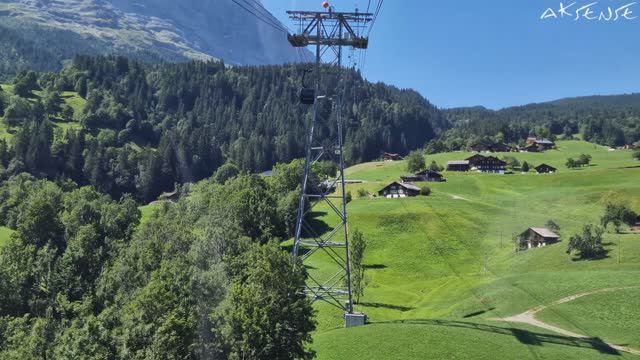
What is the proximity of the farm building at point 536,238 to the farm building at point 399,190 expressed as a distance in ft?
176

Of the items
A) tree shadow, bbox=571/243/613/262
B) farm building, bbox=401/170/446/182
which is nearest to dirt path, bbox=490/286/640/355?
tree shadow, bbox=571/243/613/262

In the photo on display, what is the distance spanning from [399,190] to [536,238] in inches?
2329

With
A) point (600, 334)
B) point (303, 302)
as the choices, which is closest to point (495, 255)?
point (600, 334)

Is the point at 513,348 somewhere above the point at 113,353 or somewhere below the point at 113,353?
above

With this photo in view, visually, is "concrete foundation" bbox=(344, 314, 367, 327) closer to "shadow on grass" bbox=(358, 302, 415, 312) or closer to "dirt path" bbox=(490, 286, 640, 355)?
"dirt path" bbox=(490, 286, 640, 355)

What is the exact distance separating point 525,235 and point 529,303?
148 ft

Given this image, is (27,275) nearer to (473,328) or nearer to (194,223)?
(194,223)

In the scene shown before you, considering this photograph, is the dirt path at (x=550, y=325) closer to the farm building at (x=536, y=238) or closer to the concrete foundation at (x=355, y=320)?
the concrete foundation at (x=355, y=320)

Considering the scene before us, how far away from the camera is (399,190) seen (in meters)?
163

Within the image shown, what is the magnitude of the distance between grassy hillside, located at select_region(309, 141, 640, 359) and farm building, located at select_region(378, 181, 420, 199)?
7746mm

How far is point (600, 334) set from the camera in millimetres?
54250

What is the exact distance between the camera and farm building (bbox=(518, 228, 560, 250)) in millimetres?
105569

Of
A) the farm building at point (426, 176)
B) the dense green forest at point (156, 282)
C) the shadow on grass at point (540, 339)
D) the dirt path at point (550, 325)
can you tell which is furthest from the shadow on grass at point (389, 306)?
the farm building at point (426, 176)

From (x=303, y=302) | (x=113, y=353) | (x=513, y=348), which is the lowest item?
(x=113, y=353)
